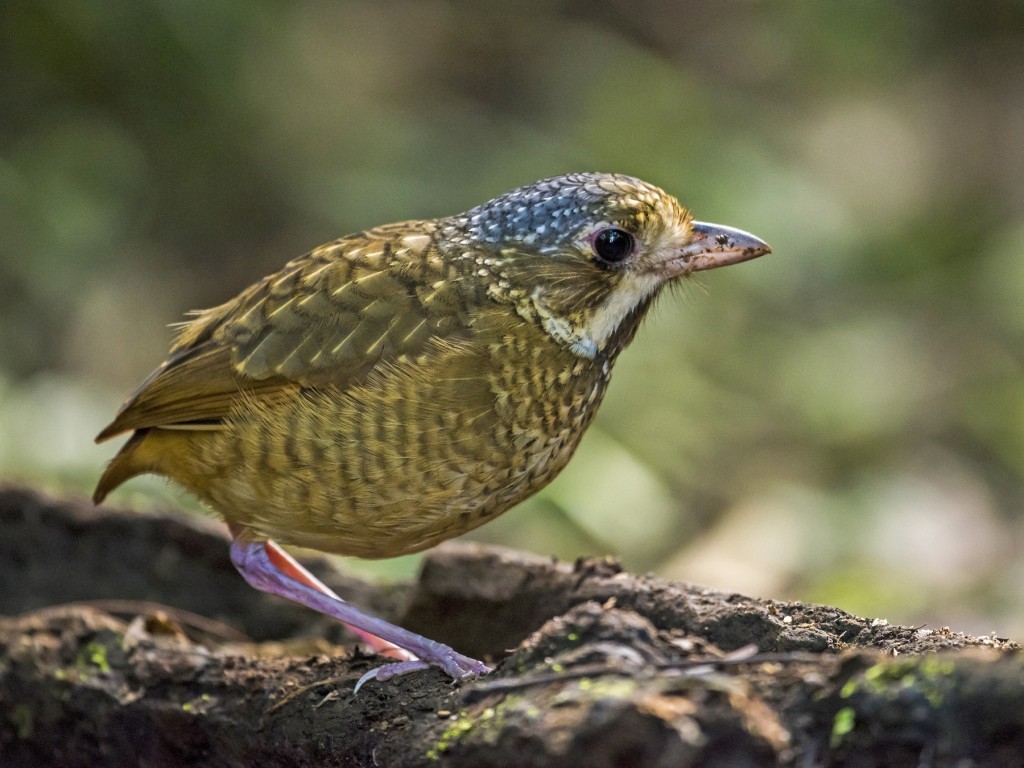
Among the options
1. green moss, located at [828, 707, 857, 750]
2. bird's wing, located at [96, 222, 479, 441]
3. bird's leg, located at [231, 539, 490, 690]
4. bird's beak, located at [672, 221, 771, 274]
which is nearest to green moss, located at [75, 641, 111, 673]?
bird's leg, located at [231, 539, 490, 690]

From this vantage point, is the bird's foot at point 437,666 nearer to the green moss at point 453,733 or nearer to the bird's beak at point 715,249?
the green moss at point 453,733

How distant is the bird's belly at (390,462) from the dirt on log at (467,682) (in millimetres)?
385

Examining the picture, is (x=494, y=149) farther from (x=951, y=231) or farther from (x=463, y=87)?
(x=951, y=231)

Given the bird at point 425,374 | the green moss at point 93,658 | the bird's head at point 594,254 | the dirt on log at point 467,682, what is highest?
the bird's head at point 594,254

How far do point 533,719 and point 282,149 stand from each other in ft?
23.8

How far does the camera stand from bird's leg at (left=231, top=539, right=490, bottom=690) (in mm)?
3170

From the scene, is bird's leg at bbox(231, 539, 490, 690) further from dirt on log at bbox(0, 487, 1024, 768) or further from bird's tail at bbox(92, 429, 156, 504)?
bird's tail at bbox(92, 429, 156, 504)

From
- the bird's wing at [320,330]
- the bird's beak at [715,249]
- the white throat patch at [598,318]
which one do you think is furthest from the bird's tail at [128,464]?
the bird's beak at [715,249]

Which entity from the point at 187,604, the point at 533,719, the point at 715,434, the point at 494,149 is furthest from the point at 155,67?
the point at 533,719

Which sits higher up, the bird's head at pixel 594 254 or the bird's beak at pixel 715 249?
the bird's beak at pixel 715 249

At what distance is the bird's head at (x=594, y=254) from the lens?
3.45 metres

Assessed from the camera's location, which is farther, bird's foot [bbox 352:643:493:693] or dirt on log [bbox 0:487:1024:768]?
bird's foot [bbox 352:643:493:693]

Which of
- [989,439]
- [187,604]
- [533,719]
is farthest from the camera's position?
[989,439]

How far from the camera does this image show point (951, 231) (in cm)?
890
